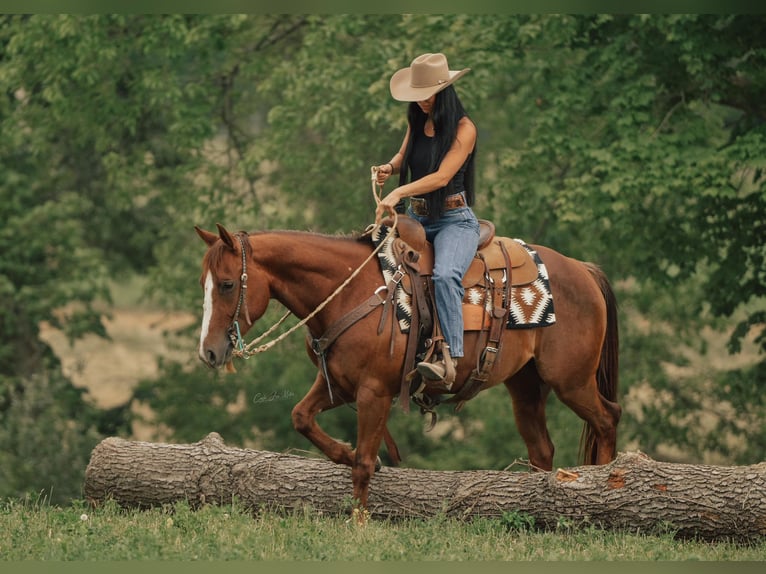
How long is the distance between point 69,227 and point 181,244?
1846mm

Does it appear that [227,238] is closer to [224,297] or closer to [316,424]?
[224,297]

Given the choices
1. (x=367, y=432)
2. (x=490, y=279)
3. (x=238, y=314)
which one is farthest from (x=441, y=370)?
(x=238, y=314)

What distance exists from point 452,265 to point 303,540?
2.19 m

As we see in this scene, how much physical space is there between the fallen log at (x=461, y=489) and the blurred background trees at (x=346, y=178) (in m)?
5.83

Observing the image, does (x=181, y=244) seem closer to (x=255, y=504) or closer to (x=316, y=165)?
(x=316, y=165)

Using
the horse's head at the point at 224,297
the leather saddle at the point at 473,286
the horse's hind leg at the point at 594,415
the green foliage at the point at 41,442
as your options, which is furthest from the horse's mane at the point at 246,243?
the green foliage at the point at 41,442

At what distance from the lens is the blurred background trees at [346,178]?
1503 centimetres

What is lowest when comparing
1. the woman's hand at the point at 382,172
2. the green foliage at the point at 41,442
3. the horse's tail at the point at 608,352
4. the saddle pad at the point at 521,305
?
the green foliage at the point at 41,442

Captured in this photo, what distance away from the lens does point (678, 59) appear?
1477 centimetres

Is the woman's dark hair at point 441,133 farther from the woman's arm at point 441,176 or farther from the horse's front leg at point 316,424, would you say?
the horse's front leg at point 316,424

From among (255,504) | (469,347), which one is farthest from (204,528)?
(469,347)

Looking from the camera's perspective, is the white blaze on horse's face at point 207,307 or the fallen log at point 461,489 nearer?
the white blaze on horse's face at point 207,307

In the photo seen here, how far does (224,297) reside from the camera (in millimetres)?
7922

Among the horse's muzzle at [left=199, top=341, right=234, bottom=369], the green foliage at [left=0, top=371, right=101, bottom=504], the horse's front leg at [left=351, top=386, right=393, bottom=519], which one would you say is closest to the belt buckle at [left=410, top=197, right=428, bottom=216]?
the horse's front leg at [left=351, top=386, right=393, bottom=519]
